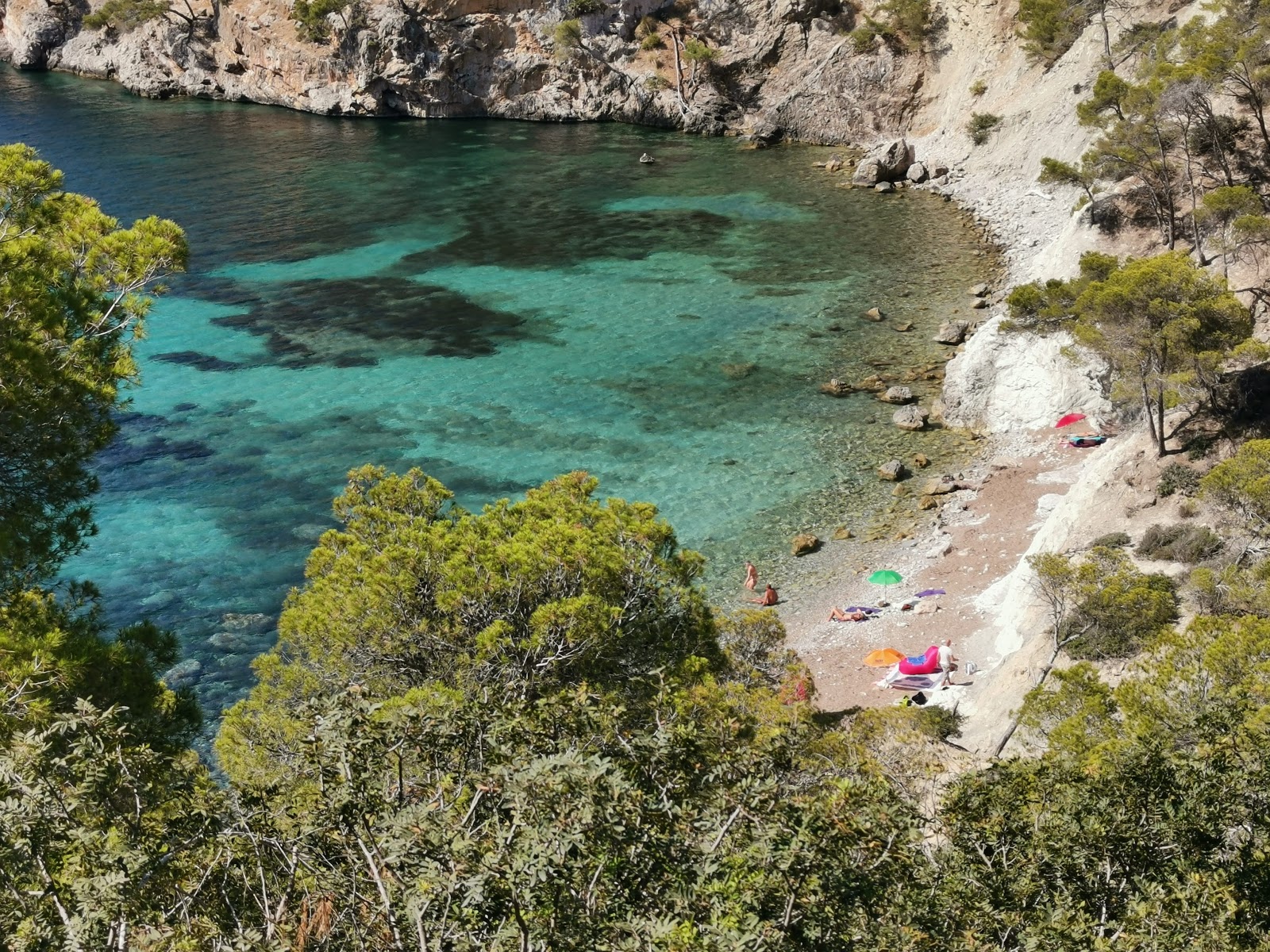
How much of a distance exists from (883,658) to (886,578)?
2966 millimetres

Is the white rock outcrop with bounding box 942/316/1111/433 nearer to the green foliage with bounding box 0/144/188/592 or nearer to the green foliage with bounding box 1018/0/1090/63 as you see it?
the green foliage with bounding box 0/144/188/592

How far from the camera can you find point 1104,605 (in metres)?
19.7

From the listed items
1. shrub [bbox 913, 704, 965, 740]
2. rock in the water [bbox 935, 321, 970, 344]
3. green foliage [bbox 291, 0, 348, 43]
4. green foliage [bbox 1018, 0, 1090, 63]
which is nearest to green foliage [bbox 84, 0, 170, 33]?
green foliage [bbox 291, 0, 348, 43]

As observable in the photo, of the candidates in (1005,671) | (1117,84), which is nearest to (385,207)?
(1117,84)

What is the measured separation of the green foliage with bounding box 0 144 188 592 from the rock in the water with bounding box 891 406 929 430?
24026mm

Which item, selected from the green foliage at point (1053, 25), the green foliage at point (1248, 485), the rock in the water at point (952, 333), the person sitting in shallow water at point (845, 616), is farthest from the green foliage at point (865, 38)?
the green foliage at point (1248, 485)

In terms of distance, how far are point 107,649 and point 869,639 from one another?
17593mm

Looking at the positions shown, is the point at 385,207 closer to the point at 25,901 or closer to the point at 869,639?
the point at 869,639

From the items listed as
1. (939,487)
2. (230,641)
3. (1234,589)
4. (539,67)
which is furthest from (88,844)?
(539,67)

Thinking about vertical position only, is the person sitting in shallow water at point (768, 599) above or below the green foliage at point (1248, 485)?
below

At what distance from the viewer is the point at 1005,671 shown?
2206 cm

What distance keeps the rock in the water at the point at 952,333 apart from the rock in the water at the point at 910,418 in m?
5.96

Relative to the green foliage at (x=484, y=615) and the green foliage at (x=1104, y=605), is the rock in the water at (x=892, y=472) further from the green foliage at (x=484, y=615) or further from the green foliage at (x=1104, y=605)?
the green foliage at (x=484, y=615)

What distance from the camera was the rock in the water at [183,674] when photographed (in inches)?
1002
